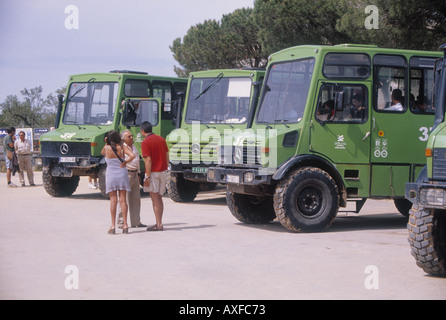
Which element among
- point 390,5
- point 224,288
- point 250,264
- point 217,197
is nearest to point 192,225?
point 250,264

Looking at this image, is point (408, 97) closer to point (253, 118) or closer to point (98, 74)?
point (253, 118)

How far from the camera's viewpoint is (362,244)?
34.8 ft

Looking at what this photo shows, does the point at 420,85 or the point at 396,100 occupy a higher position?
the point at 420,85

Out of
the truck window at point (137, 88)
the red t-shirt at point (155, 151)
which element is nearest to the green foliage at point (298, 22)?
the truck window at point (137, 88)

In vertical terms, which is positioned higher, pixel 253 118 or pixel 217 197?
pixel 253 118

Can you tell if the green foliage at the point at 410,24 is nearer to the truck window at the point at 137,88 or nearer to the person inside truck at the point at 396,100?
the truck window at the point at 137,88

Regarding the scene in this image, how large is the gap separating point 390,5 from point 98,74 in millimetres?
7680

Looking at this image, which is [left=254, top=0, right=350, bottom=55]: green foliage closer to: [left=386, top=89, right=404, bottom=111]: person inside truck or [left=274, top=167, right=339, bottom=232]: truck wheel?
[left=386, top=89, right=404, bottom=111]: person inside truck

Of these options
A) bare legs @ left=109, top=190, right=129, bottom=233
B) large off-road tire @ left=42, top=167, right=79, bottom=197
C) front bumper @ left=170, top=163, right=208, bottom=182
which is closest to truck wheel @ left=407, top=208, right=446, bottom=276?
bare legs @ left=109, top=190, right=129, bottom=233

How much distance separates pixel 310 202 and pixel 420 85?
289 cm

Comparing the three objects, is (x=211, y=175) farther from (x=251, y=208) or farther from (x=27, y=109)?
(x=27, y=109)

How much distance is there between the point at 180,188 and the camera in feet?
57.8

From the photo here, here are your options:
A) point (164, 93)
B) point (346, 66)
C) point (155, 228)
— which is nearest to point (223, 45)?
point (164, 93)

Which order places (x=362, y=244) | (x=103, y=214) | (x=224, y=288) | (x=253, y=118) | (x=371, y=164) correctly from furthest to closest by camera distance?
(x=103, y=214)
(x=253, y=118)
(x=371, y=164)
(x=362, y=244)
(x=224, y=288)
